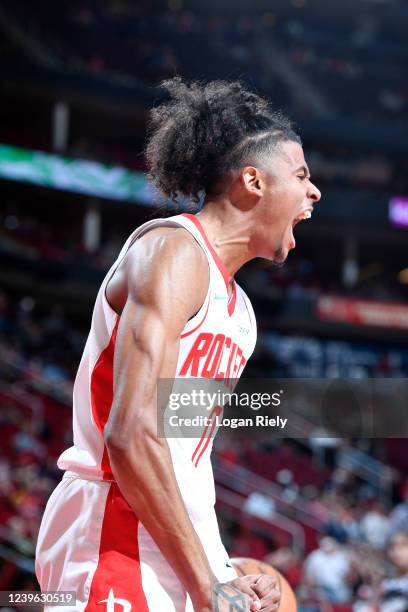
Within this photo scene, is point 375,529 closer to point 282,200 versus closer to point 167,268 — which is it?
point 282,200

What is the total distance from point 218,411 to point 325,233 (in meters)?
21.2

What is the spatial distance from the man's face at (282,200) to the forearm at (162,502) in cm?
67

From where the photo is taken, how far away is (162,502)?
5.46 ft

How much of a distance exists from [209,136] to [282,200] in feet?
0.84

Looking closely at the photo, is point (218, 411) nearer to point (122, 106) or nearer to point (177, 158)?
point (177, 158)

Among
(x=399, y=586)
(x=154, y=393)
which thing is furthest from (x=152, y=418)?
(x=399, y=586)

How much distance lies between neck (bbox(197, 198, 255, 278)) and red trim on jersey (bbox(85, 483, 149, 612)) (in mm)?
622

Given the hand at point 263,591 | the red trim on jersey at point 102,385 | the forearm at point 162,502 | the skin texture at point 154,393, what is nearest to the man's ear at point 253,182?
the skin texture at point 154,393

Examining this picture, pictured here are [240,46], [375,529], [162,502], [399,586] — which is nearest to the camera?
[162,502]

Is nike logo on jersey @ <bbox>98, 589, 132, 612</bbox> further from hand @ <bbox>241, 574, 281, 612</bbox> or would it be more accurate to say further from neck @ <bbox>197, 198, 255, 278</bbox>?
neck @ <bbox>197, 198, 255, 278</bbox>

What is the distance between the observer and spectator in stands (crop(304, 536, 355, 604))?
8.47m

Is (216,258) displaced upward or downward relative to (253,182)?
downward

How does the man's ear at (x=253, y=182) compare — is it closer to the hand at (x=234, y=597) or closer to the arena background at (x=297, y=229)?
the hand at (x=234, y=597)

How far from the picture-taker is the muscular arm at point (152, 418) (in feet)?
5.46
